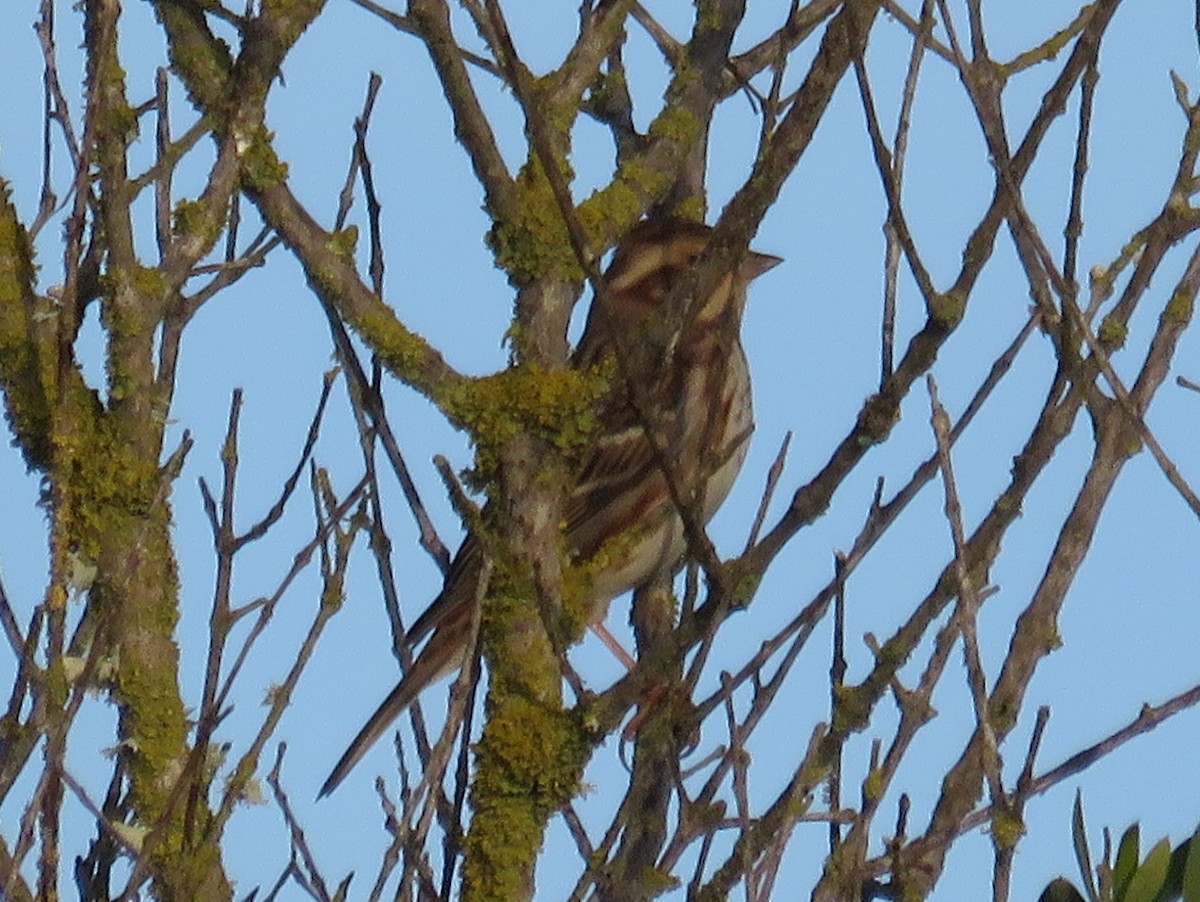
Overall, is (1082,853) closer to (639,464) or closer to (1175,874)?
(1175,874)

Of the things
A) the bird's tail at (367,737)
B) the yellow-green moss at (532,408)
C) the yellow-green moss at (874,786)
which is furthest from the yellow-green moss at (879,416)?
the bird's tail at (367,737)

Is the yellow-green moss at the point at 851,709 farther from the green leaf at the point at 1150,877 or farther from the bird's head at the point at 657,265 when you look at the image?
the bird's head at the point at 657,265

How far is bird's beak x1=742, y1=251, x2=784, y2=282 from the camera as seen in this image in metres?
6.80

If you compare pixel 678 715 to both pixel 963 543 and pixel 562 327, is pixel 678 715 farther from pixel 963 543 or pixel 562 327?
pixel 562 327

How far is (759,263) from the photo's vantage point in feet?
22.4

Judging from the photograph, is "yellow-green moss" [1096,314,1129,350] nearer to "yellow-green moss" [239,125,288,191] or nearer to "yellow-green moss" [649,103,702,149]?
"yellow-green moss" [649,103,702,149]

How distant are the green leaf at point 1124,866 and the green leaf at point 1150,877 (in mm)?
22

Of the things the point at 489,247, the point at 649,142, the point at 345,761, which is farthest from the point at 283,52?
the point at 345,761

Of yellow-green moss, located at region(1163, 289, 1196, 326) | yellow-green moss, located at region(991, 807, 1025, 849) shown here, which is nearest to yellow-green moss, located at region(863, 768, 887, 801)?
yellow-green moss, located at region(991, 807, 1025, 849)

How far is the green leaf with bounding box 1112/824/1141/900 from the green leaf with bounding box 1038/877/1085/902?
61 mm

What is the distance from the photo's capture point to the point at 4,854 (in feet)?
10.5

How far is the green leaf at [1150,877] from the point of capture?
3414 mm

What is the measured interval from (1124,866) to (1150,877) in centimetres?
6

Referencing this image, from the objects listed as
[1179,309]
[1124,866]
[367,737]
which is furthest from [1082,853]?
[367,737]
